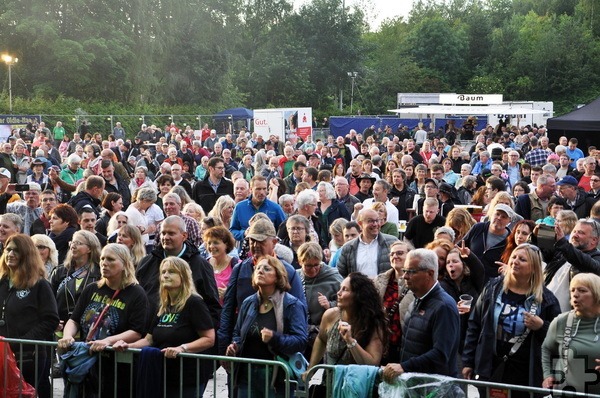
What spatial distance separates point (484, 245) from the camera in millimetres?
9188

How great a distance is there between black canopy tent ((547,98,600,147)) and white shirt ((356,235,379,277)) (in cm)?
1690

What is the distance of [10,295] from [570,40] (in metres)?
68.6

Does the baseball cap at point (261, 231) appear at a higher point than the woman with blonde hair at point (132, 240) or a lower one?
higher

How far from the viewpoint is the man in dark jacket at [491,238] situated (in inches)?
355

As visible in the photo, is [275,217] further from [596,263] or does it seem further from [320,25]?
[320,25]

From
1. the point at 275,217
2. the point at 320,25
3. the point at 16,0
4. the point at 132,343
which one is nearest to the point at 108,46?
the point at 16,0

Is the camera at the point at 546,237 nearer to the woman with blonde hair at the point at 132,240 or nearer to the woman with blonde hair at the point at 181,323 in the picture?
the woman with blonde hair at the point at 181,323

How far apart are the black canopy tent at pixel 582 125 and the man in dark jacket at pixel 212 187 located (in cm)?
1331

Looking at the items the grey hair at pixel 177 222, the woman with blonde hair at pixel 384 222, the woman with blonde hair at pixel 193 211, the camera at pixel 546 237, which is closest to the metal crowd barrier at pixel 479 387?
the camera at pixel 546 237

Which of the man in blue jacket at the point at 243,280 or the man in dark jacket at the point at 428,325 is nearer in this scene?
the man in dark jacket at the point at 428,325

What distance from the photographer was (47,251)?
27.7 feet

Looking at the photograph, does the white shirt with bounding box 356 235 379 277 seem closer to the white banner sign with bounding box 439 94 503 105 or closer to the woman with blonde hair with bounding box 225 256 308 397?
the woman with blonde hair with bounding box 225 256 308 397

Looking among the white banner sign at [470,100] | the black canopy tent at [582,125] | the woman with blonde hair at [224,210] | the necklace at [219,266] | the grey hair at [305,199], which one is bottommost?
the necklace at [219,266]

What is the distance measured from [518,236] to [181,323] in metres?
3.32
